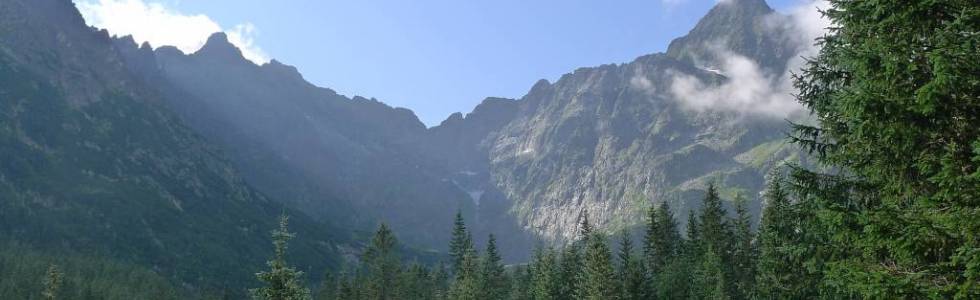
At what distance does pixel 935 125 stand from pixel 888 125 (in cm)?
78

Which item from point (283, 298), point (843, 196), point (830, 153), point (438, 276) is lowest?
point (283, 298)

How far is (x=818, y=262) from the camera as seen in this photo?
1486 cm

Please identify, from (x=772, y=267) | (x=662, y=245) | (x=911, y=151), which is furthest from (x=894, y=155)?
(x=662, y=245)

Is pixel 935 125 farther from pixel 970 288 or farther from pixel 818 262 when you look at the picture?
pixel 818 262

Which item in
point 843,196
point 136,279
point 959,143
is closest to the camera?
point 959,143

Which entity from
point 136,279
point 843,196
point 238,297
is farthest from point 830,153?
point 238,297

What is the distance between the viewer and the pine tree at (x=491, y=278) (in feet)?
225

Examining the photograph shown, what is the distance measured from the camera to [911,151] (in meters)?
12.2

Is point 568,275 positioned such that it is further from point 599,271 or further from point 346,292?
point 346,292

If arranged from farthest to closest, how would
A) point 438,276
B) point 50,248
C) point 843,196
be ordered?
point 50,248, point 438,276, point 843,196

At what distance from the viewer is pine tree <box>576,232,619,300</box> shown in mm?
53000

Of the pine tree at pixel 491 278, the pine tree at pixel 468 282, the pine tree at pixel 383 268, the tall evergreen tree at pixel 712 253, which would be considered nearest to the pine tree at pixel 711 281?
the tall evergreen tree at pixel 712 253

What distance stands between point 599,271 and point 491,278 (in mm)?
26577

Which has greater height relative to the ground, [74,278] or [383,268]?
[74,278]
